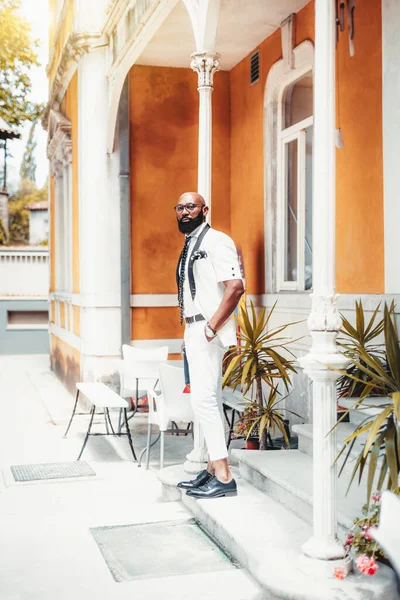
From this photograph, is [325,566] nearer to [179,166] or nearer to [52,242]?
[179,166]

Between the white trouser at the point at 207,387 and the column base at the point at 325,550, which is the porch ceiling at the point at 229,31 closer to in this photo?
the white trouser at the point at 207,387

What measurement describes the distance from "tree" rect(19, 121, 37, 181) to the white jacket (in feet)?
185

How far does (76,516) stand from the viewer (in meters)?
5.58

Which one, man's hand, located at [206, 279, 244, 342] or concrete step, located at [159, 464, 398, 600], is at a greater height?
man's hand, located at [206, 279, 244, 342]

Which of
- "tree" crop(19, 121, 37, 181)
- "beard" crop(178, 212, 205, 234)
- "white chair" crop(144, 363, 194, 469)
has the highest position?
"tree" crop(19, 121, 37, 181)

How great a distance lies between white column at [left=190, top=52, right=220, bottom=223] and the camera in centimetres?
610

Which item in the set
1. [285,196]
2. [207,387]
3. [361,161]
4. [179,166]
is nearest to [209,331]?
[207,387]

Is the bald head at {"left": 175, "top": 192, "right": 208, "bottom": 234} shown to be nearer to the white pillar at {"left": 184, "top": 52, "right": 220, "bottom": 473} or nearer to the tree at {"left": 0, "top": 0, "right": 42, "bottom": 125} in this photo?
the white pillar at {"left": 184, "top": 52, "right": 220, "bottom": 473}

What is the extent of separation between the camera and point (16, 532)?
5.21 meters

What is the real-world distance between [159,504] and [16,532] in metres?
1.08

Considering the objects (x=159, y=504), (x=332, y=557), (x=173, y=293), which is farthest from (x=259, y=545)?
(x=173, y=293)

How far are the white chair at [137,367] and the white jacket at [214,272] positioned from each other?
2.75 m

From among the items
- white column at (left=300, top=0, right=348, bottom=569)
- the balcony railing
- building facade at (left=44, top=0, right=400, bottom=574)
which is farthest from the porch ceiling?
the balcony railing

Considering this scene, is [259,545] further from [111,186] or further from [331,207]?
[111,186]
